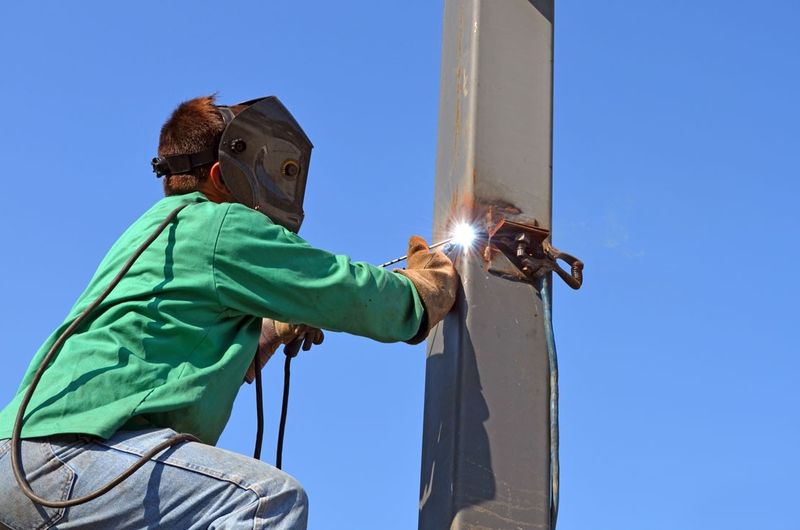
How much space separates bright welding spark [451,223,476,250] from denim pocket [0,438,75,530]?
1341mm

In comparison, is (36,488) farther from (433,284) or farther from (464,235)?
(464,235)

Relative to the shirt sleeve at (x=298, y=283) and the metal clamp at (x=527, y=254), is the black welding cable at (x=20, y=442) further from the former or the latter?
the metal clamp at (x=527, y=254)

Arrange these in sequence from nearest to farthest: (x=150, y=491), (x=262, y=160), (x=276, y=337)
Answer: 1. (x=150, y=491)
2. (x=262, y=160)
3. (x=276, y=337)

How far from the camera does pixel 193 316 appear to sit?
3.77m

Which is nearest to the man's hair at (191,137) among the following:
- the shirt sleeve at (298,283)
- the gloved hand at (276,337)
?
the shirt sleeve at (298,283)

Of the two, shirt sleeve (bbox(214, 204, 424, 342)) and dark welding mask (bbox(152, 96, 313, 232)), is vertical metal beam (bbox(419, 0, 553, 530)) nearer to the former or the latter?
shirt sleeve (bbox(214, 204, 424, 342))

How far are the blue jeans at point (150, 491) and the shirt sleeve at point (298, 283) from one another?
482mm

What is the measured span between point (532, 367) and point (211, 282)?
38.2 inches

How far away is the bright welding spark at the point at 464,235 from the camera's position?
4230mm

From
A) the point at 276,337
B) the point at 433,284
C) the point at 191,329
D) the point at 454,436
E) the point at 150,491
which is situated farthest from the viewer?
the point at 276,337

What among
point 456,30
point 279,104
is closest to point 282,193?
point 279,104

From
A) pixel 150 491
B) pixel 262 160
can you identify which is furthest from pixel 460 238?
pixel 150 491

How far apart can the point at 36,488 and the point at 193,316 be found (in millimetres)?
592

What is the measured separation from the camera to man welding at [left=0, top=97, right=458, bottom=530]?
3465 mm
